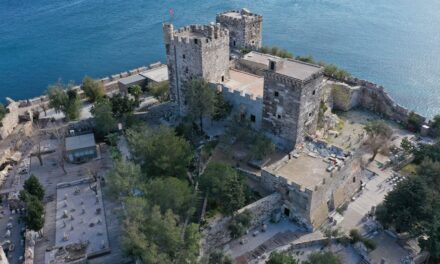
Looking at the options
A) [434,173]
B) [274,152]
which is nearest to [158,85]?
[274,152]

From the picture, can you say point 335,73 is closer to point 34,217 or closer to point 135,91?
point 135,91

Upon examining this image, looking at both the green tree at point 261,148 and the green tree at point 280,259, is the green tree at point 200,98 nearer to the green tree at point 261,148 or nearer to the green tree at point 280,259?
the green tree at point 261,148

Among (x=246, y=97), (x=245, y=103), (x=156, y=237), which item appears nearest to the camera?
(x=156, y=237)

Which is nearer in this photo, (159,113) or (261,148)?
(261,148)

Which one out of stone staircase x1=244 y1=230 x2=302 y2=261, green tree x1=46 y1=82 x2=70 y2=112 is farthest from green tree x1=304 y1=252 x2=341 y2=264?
green tree x1=46 y1=82 x2=70 y2=112

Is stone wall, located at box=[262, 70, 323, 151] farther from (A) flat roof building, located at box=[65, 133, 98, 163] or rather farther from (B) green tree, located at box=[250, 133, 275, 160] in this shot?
(A) flat roof building, located at box=[65, 133, 98, 163]

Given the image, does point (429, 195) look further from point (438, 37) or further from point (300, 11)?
point (300, 11)

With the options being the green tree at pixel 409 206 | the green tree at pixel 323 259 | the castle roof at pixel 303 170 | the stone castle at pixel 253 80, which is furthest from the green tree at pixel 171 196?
the green tree at pixel 409 206

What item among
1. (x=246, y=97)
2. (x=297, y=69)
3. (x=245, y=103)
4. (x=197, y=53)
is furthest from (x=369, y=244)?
(x=197, y=53)
